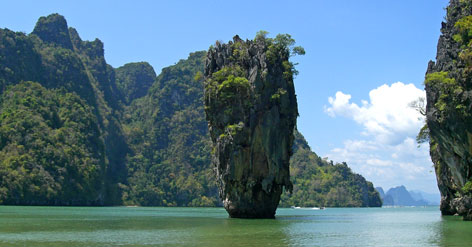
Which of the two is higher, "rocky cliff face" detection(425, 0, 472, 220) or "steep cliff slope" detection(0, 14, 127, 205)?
"steep cliff slope" detection(0, 14, 127, 205)

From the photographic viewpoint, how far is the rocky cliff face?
32656mm

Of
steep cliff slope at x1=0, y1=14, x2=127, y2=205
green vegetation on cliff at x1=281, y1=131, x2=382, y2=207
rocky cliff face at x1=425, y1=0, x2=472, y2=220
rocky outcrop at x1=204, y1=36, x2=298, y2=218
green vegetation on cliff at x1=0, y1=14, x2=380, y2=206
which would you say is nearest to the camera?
rocky cliff face at x1=425, y1=0, x2=472, y2=220

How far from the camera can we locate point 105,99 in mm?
179250

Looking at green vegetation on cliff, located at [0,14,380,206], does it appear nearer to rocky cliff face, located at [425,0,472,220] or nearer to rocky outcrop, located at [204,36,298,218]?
rocky outcrop, located at [204,36,298,218]

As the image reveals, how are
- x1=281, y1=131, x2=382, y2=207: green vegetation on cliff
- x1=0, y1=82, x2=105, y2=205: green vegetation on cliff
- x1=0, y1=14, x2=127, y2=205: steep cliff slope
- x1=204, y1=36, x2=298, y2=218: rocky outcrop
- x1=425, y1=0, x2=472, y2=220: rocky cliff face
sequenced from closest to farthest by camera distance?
x1=425, y1=0, x2=472, y2=220: rocky cliff face
x1=204, y1=36, x2=298, y2=218: rocky outcrop
x1=0, y1=82, x2=105, y2=205: green vegetation on cliff
x1=0, y1=14, x2=127, y2=205: steep cliff slope
x1=281, y1=131, x2=382, y2=207: green vegetation on cliff

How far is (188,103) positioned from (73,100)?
59.3 metres

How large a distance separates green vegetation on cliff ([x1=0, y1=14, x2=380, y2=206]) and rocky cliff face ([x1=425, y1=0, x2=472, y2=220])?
23.5 m

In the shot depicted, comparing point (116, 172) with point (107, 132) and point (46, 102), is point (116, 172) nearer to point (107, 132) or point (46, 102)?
point (107, 132)

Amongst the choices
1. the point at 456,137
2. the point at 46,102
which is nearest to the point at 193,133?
the point at 46,102

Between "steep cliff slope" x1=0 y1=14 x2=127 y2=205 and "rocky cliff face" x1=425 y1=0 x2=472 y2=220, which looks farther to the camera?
"steep cliff slope" x1=0 y1=14 x2=127 y2=205

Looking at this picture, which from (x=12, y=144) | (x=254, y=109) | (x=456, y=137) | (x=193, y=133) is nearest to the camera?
(x=456, y=137)

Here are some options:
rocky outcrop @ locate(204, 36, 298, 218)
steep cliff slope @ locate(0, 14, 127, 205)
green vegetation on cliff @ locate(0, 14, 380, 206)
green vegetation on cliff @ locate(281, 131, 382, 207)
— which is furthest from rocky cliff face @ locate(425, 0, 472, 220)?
green vegetation on cliff @ locate(281, 131, 382, 207)

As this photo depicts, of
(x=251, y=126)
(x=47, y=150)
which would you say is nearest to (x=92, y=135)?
(x=47, y=150)

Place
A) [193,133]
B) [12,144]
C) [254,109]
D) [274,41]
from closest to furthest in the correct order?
[254,109] → [274,41] → [12,144] → [193,133]
